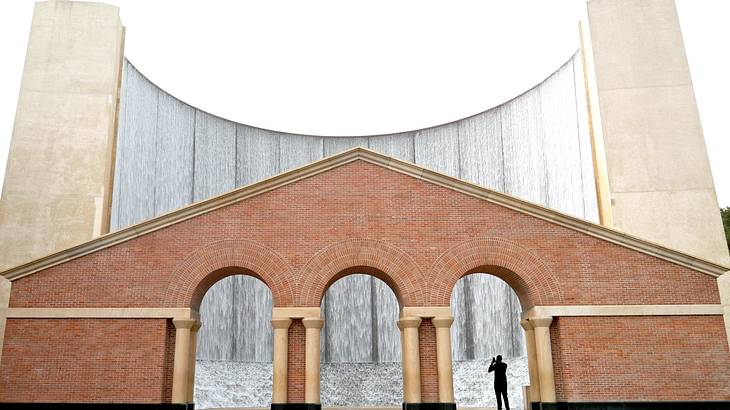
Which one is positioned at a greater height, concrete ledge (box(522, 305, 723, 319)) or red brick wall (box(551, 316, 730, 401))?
concrete ledge (box(522, 305, 723, 319))

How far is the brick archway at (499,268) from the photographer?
1734 centimetres

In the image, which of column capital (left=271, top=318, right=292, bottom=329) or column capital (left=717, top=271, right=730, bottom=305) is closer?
column capital (left=271, top=318, right=292, bottom=329)

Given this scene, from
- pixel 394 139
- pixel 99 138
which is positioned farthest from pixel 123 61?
pixel 394 139

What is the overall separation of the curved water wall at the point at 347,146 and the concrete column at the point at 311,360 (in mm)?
11562

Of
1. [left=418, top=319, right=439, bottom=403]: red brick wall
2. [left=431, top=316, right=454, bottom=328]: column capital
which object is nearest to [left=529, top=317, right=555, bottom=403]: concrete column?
[left=431, top=316, right=454, bottom=328]: column capital

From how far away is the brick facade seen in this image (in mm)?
16578

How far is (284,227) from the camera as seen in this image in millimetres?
17906

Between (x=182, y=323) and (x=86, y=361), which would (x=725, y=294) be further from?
(x=86, y=361)

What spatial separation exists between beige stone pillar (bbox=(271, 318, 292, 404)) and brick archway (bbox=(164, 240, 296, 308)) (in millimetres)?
551

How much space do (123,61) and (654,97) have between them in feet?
67.7

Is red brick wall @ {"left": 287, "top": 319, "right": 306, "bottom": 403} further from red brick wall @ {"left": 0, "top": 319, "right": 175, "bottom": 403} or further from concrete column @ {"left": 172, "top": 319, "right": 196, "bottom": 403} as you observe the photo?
red brick wall @ {"left": 0, "top": 319, "right": 175, "bottom": 403}

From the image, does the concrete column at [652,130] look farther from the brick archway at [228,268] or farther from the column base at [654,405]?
the brick archway at [228,268]

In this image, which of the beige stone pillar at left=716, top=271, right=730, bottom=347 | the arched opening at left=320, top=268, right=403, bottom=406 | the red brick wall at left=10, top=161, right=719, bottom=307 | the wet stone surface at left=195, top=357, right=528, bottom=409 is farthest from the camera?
the arched opening at left=320, top=268, right=403, bottom=406

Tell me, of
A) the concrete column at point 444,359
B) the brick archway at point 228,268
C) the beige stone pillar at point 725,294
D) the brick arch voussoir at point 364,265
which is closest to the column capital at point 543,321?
the concrete column at point 444,359
